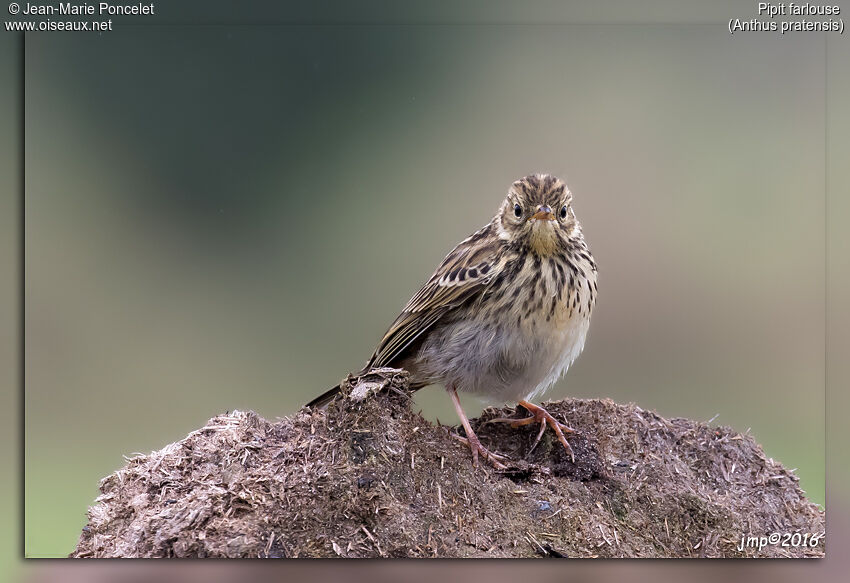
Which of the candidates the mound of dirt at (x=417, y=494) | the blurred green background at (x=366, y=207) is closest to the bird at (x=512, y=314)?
the mound of dirt at (x=417, y=494)

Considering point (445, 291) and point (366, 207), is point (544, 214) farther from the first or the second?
point (366, 207)


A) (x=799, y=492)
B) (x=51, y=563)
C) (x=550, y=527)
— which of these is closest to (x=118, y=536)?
(x=51, y=563)

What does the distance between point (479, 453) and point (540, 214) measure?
136 cm

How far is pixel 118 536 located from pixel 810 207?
4.46m

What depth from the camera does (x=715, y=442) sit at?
5.54 meters

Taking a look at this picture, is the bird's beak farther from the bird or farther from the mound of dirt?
the mound of dirt

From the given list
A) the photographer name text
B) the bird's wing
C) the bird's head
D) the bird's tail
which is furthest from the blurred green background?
the bird's tail

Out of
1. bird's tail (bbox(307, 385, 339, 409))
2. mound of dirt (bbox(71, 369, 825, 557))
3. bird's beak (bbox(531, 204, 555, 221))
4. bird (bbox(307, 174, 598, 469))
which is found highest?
bird's beak (bbox(531, 204, 555, 221))

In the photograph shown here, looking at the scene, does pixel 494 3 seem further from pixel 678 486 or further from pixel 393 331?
pixel 678 486

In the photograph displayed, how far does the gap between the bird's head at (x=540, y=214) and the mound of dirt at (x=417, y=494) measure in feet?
3.41

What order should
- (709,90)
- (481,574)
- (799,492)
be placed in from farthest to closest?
(709,90)
(799,492)
(481,574)

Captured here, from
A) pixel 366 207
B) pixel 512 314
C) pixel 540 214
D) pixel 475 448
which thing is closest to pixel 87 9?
pixel 366 207

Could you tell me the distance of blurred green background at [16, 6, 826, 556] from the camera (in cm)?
570

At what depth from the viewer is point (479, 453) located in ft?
16.7
